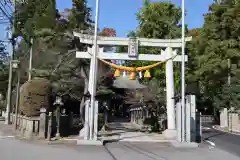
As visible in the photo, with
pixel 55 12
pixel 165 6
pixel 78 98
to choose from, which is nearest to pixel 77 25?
pixel 55 12

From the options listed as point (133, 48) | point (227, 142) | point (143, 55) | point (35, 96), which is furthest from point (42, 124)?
point (227, 142)

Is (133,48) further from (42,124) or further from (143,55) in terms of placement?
(42,124)

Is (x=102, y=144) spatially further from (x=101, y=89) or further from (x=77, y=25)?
(x=101, y=89)

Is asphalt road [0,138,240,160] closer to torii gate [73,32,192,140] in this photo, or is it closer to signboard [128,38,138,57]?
torii gate [73,32,192,140]

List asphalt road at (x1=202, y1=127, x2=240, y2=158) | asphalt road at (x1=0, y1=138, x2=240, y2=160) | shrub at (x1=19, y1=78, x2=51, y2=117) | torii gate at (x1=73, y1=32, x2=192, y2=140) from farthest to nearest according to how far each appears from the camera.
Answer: torii gate at (x1=73, y1=32, x2=192, y2=140) → shrub at (x1=19, y1=78, x2=51, y2=117) → asphalt road at (x1=202, y1=127, x2=240, y2=158) → asphalt road at (x1=0, y1=138, x2=240, y2=160)

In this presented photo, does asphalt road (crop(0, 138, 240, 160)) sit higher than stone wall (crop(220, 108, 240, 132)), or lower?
lower

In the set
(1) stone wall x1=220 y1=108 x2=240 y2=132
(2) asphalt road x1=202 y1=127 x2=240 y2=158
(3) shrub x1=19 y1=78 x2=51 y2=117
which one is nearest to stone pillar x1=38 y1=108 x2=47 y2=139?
(3) shrub x1=19 y1=78 x2=51 y2=117

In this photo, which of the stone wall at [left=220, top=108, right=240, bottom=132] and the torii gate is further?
the stone wall at [left=220, top=108, right=240, bottom=132]

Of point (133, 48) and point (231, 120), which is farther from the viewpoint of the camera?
point (231, 120)

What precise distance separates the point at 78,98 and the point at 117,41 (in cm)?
1086

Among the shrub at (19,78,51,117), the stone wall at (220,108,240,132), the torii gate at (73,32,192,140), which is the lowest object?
the stone wall at (220,108,240,132)

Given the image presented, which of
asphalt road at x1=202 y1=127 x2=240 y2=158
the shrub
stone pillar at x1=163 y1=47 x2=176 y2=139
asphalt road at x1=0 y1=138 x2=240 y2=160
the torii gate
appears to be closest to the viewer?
asphalt road at x1=0 y1=138 x2=240 y2=160

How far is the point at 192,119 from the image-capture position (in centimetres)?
1964

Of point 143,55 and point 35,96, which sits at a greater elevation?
point 143,55
